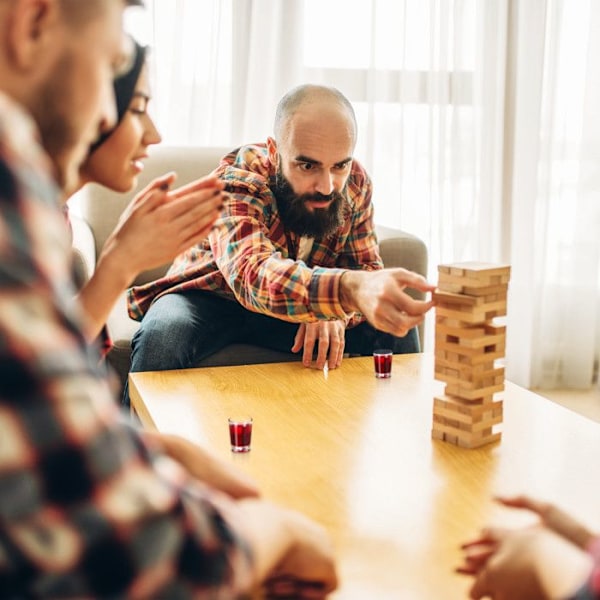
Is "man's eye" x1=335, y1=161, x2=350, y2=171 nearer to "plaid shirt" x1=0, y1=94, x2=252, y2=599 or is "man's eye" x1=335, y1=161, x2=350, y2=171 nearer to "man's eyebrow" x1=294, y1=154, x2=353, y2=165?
"man's eyebrow" x1=294, y1=154, x2=353, y2=165

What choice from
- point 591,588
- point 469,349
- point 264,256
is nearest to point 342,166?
point 264,256

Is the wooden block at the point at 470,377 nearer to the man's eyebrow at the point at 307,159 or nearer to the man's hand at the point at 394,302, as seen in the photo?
the man's hand at the point at 394,302

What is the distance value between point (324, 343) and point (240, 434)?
0.62 metres

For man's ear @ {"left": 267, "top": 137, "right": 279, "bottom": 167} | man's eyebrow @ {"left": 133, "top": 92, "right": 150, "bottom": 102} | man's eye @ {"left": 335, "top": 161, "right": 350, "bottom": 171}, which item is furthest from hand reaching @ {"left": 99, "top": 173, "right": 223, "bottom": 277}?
man's ear @ {"left": 267, "top": 137, "right": 279, "bottom": 167}

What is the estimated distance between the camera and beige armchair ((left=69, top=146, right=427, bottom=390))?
2.46 m

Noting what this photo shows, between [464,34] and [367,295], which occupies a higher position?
[464,34]

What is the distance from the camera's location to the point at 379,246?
2.77 metres

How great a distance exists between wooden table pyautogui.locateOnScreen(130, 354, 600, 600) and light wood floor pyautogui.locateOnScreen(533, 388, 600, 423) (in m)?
1.60

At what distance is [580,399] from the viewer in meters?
3.69

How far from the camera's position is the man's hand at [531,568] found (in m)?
0.86

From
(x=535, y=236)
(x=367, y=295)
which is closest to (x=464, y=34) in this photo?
(x=535, y=236)

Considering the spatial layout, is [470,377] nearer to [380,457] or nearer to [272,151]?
[380,457]

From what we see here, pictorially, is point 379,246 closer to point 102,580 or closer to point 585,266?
point 585,266

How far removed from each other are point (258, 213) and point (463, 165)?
1.62m
